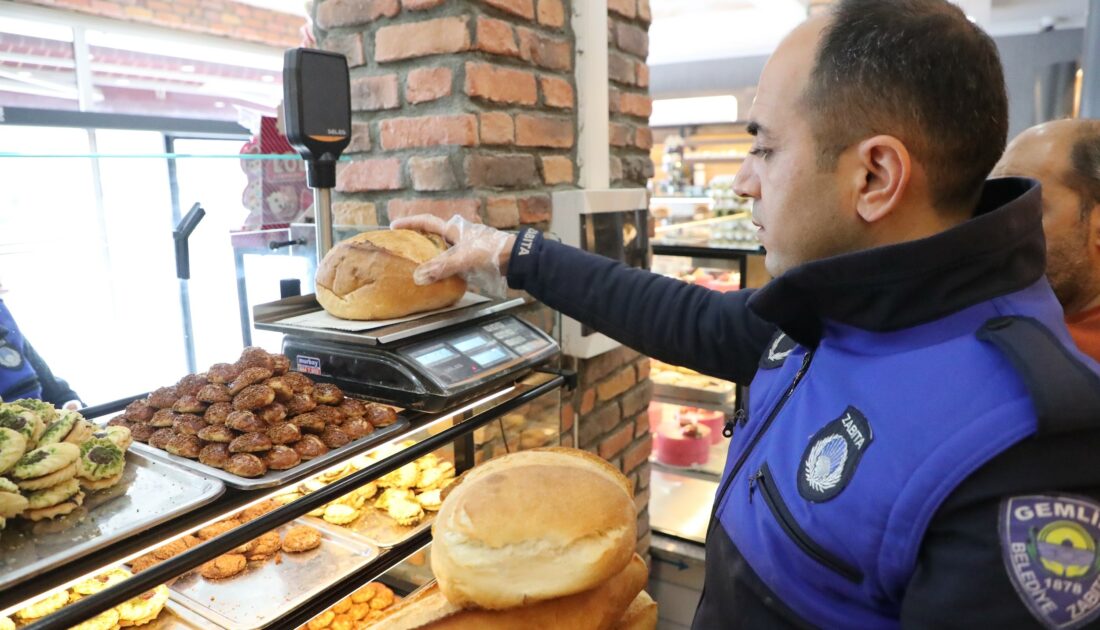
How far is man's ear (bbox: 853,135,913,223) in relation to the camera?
2.90 ft

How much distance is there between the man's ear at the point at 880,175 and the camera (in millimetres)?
885

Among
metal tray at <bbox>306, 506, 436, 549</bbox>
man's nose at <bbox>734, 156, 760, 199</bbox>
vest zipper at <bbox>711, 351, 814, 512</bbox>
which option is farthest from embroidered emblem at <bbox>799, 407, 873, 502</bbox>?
metal tray at <bbox>306, 506, 436, 549</bbox>

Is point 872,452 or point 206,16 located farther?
point 206,16

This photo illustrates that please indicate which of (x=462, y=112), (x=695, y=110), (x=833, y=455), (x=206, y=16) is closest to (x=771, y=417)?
(x=833, y=455)

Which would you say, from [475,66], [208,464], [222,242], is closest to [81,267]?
[222,242]

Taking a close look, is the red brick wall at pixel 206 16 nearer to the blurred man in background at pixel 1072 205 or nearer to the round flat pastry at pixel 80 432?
the round flat pastry at pixel 80 432

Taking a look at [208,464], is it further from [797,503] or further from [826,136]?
[826,136]

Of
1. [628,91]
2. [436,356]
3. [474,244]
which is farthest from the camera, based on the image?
[628,91]

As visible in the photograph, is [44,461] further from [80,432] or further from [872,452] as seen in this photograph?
[872,452]

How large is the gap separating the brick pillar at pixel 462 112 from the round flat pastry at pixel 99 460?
76 cm

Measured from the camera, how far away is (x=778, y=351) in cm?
127

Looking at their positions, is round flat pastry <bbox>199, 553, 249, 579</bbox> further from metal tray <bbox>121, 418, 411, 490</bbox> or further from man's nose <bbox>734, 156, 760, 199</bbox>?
man's nose <bbox>734, 156, 760, 199</bbox>

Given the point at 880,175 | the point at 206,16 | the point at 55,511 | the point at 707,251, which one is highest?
the point at 206,16

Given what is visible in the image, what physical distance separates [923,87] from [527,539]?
801 millimetres
